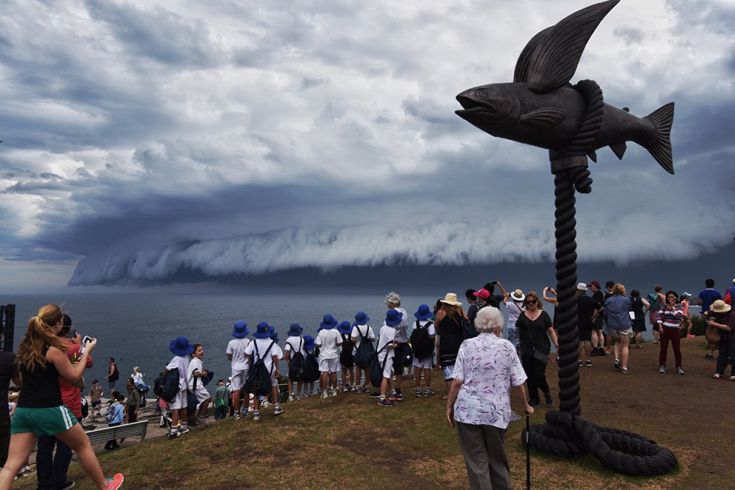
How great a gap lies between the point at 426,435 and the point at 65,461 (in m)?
4.93

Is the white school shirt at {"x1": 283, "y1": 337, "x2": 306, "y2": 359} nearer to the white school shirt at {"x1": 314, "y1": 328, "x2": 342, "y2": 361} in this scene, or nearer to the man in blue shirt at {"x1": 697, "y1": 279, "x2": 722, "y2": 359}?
the white school shirt at {"x1": 314, "y1": 328, "x2": 342, "y2": 361}

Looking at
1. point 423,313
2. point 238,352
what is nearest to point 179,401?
point 238,352

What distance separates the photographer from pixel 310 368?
34.8 ft

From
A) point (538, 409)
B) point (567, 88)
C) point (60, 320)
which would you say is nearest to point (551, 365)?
point (538, 409)

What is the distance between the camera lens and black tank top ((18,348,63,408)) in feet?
14.5

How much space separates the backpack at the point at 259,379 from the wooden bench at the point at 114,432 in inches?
109

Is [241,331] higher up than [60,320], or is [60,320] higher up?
[60,320]

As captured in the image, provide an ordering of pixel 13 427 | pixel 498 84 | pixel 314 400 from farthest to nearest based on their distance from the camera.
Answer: pixel 314 400
pixel 498 84
pixel 13 427

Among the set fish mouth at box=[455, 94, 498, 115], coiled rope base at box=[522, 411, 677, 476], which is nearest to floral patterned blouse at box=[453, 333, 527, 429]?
coiled rope base at box=[522, 411, 677, 476]

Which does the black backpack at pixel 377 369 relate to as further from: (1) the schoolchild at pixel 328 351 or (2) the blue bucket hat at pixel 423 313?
(1) the schoolchild at pixel 328 351

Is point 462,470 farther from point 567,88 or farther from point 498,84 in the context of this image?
point 567,88

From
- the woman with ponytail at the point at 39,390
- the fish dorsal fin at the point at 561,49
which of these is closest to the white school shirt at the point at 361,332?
the fish dorsal fin at the point at 561,49

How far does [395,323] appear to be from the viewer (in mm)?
9117

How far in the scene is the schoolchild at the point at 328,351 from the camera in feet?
33.5
